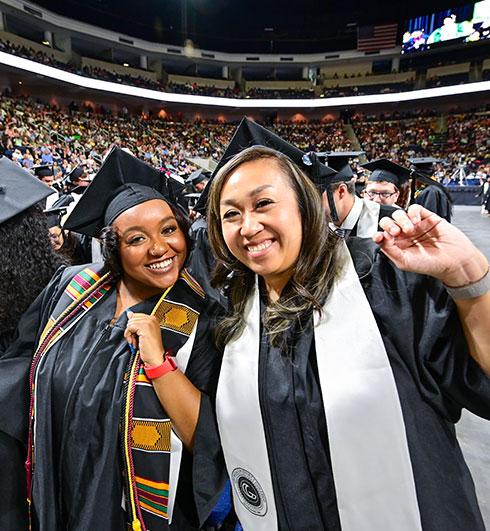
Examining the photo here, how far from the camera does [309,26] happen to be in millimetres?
32125

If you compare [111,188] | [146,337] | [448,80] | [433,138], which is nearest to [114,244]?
[111,188]

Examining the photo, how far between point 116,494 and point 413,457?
0.98 m

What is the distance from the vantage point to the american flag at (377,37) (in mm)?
30078

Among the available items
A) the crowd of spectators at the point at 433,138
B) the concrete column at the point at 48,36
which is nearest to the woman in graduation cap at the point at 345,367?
the crowd of spectators at the point at 433,138

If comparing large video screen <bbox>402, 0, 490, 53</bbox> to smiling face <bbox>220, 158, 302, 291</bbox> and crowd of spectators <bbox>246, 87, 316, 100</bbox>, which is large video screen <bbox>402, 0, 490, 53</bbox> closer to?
crowd of spectators <bbox>246, 87, 316, 100</bbox>

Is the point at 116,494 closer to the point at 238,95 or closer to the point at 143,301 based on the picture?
the point at 143,301

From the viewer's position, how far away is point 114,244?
142 cm

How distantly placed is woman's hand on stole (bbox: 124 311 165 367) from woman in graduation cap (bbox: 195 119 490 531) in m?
0.23

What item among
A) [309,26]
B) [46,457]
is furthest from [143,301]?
[309,26]

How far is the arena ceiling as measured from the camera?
26719mm

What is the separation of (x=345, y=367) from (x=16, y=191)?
1246 mm

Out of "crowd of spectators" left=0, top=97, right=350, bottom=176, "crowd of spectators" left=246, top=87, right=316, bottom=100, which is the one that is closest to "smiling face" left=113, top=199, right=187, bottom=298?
"crowd of spectators" left=0, top=97, right=350, bottom=176

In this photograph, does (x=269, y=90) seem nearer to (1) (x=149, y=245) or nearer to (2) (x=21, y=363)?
(1) (x=149, y=245)

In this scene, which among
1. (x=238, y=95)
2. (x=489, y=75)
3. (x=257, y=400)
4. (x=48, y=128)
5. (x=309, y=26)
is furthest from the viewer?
(x=309, y=26)
